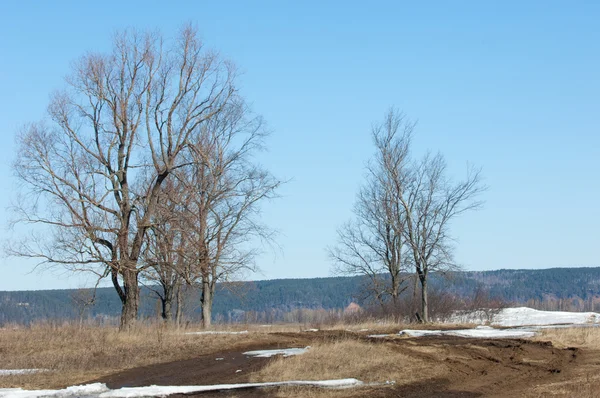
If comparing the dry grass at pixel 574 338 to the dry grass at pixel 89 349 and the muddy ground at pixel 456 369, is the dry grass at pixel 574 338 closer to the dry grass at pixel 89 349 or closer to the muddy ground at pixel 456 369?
the muddy ground at pixel 456 369

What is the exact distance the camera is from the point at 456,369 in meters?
15.6

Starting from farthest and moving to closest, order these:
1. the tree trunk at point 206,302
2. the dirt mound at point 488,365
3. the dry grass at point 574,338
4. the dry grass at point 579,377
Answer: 1. the tree trunk at point 206,302
2. the dry grass at point 574,338
3. the dirt mound at point 488,365
4. the dry grass at point 579,377

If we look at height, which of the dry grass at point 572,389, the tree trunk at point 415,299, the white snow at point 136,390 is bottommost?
the dry grass at point 572,389

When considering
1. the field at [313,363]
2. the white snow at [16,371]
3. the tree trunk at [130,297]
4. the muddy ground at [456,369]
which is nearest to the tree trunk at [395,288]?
the field at [313,363]

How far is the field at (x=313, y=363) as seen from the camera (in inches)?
531

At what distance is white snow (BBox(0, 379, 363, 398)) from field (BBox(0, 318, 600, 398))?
0.38 meters

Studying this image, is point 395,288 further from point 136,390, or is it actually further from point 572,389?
point 136,390

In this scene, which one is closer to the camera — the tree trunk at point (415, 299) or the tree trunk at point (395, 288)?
the tree trunk at point (415, 299)

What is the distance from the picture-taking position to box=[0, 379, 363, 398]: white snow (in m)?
12.4

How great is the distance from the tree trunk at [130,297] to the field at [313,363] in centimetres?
314

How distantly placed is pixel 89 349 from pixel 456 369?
10087 millimetres

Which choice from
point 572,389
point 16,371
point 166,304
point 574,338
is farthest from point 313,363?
point 166,304

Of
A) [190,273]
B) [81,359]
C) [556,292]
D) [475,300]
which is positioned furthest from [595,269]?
[81,359]

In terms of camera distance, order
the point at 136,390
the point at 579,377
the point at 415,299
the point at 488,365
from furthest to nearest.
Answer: the point at 415,299 < the point at 488,365 < the point at 579,377 < the point at 136,390
